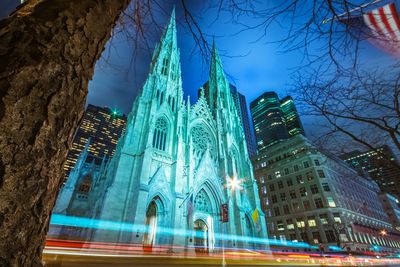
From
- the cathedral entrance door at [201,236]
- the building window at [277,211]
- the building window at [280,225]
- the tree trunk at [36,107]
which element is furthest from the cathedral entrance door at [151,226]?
the building window at [277,211]

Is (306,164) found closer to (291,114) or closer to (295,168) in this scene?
(295,168)

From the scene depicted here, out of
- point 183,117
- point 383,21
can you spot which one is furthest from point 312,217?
point 383,21

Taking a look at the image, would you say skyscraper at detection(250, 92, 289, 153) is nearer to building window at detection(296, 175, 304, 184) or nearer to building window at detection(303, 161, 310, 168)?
building window at detection(303, 161, 310, 168)

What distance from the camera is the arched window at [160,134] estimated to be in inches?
901

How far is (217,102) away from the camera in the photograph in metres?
36.9

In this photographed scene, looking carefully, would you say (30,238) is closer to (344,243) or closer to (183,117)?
(183,117)

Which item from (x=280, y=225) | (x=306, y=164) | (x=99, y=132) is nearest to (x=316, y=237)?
(x=280, y=225)

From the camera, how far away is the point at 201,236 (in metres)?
21.9

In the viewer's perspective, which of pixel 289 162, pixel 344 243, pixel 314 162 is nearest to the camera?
pixel 344 243

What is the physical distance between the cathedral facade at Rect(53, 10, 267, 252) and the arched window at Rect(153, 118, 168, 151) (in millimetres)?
115

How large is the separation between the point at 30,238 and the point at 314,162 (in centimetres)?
4879

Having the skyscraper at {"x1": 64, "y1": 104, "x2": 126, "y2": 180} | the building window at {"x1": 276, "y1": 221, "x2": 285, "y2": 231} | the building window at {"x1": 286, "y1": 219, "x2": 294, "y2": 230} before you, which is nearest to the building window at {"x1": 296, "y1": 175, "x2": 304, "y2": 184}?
the building window at {"x1": 286, "y1": 219, "x2": 294, "y2": 230}

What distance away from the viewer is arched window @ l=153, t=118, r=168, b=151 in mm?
22891

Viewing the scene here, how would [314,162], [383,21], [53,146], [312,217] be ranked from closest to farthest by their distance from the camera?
[53,146] → [383,21] → [312,217] → [314,162]
